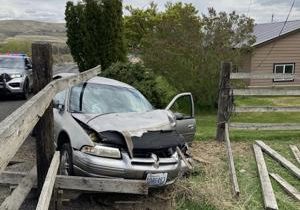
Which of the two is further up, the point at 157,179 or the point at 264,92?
the point at 264,92

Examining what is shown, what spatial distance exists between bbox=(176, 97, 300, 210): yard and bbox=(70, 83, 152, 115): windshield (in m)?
1.44

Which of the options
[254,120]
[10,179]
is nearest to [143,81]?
[254,120]

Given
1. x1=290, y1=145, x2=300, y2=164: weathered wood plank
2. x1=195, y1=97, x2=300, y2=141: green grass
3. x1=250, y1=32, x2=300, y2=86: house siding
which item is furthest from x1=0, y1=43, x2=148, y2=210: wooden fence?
x1=250, y1=32, x2=300, y2=86: house siding

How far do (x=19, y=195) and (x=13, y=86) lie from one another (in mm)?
13181

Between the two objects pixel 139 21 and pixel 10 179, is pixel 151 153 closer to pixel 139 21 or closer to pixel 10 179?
pixel 10 179

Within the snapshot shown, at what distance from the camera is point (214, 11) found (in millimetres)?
19938

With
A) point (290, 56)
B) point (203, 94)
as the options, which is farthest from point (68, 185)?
point (290, 56)

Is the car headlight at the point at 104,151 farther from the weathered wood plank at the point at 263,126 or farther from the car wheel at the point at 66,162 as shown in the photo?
the weathered wood plank at the point at 263,126

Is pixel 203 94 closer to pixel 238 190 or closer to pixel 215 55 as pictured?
pixel 215 55

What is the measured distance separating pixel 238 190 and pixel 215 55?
1247 centimetres

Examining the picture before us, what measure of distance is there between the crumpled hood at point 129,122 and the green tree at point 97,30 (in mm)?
10090

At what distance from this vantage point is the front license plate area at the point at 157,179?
5.73m

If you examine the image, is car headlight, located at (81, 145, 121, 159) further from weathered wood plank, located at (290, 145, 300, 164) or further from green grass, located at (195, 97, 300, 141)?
green grass, located at (195, 97, 300, 141)

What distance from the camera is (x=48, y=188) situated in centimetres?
418
